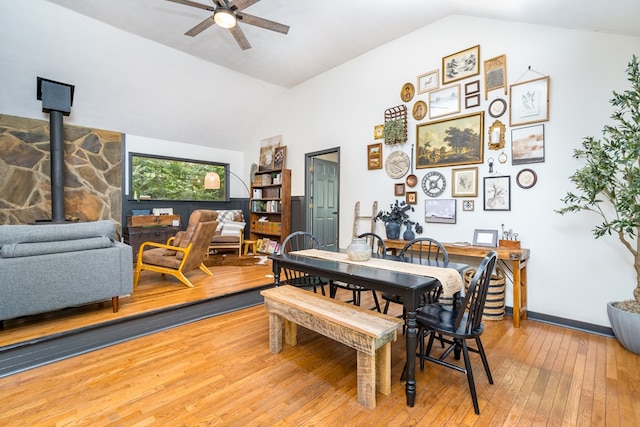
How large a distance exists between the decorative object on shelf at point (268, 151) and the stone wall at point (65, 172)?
272cm

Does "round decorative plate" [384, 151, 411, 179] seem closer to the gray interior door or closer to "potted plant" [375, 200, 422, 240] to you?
"potted plant" [375, 200, 422, 240]

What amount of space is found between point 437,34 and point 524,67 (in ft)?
3.99

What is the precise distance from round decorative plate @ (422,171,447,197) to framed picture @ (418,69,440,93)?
1129 mm

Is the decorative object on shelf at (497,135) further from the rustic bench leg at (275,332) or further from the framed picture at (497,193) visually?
the rustic bench leg at (275,332)

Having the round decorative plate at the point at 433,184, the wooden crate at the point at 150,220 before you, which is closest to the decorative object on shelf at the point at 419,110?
the round decorative plate at the point at 433,184

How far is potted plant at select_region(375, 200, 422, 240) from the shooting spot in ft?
12.9

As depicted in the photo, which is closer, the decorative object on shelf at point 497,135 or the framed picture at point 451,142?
the decorative object on shelf at point 497,135

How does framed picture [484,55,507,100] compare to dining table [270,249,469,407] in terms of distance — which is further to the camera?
framed picture [484,55,507,100]

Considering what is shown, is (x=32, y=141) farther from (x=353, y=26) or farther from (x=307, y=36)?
(x=353, y=26)

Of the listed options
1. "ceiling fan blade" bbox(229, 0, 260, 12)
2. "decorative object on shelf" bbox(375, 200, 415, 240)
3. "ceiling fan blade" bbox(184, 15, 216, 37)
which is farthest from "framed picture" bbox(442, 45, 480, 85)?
"ceiling fan blade" bbox(184, 15, 216, 37)

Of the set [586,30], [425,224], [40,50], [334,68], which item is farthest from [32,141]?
[586,30]

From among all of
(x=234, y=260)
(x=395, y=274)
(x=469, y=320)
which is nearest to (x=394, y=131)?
(x=395, y=274)

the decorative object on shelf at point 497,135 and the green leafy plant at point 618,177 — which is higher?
the decorative object on shelf at point 497,135

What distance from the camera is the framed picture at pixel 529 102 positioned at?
2.98 m
